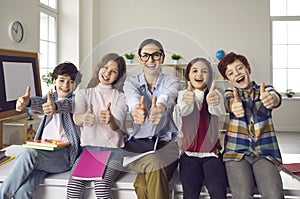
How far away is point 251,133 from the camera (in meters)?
1.30

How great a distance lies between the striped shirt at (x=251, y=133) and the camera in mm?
1280

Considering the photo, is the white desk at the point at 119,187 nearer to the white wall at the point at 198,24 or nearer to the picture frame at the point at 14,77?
the picture frame at the point at 14,77

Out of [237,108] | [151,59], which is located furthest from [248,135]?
[151,59]

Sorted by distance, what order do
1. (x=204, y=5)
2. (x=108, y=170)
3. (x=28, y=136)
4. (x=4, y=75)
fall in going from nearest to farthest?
(x=108, y=170) < (x=4, y=75) < (x=28, y=136) < (x=204, y=5)

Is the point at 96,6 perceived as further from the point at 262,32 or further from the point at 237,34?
the point at 262,32

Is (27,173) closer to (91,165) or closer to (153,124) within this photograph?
(91,165)

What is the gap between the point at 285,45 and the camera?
19.0ft

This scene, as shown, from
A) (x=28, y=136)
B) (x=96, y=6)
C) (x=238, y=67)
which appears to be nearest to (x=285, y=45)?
(x=96, y=6)

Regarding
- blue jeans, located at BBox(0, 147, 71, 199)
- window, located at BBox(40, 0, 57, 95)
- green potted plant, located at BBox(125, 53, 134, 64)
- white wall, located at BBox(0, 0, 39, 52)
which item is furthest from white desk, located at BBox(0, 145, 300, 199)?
window, located at BBox(40, 0, 57, 95)

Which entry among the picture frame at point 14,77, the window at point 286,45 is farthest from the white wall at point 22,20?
the window at point 286,45

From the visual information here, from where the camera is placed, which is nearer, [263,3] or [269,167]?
[269,167]

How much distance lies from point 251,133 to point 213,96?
0.25m

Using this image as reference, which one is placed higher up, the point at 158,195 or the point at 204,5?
the point at 204,5

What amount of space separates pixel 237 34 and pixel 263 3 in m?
0.67
